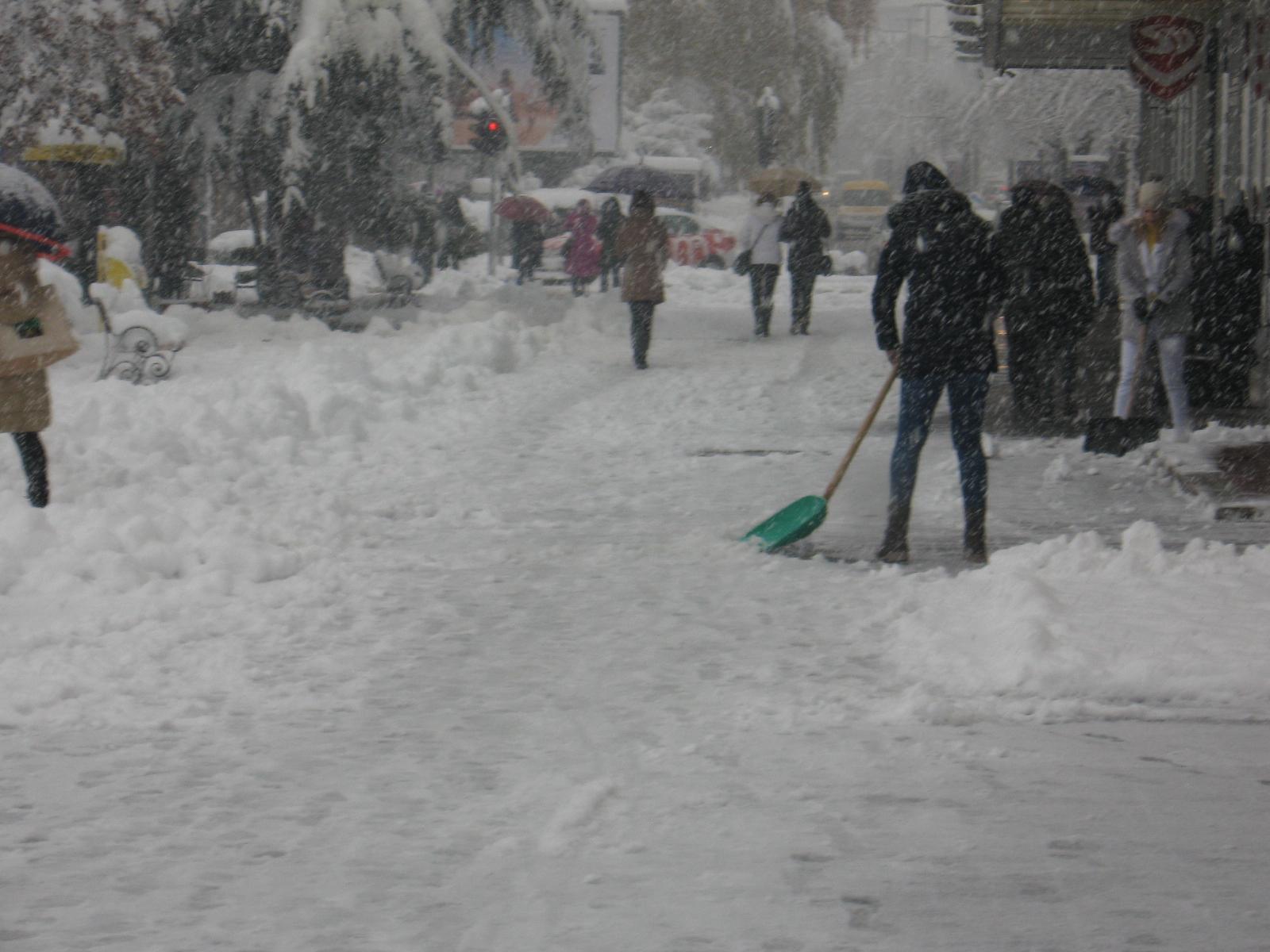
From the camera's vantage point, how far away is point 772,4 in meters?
58.2

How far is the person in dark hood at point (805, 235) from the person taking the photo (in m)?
22.0

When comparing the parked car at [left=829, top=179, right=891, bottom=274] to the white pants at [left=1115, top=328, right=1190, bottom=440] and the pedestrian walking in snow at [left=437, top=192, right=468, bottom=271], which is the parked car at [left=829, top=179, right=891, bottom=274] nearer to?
the pedestrian walking in snow at [left=437, top=192, right=468, bottom=271]

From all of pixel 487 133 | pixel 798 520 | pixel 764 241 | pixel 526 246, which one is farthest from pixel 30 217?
pixel 526 246

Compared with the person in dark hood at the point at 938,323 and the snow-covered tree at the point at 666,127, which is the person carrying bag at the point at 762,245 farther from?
the snow-covered tree at the point at 666,127

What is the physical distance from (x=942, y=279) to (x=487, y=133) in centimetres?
2131

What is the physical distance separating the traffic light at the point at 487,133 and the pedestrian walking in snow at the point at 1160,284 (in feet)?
56.1

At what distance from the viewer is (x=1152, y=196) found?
12094mm

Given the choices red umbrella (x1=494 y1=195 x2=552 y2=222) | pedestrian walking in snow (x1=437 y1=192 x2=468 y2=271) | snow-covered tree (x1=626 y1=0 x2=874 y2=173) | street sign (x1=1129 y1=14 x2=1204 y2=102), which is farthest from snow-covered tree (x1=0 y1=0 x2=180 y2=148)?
snow-covered tree (x1=626 y1=0 x2=874 y2=173)

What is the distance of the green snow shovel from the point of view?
891 cm

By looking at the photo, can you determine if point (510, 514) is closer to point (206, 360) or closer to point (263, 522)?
point (263, 522)

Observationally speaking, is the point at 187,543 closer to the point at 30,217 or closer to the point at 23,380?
the point at 23,380

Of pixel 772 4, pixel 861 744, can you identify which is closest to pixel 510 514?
pixel 861 744

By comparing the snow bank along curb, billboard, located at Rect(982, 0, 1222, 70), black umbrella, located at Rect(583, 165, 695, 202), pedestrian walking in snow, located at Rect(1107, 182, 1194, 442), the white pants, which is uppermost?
billboard, located at Rect(982, 0, 1222, 70)

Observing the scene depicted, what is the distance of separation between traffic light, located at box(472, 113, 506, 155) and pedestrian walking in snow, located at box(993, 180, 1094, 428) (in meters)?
15.2
